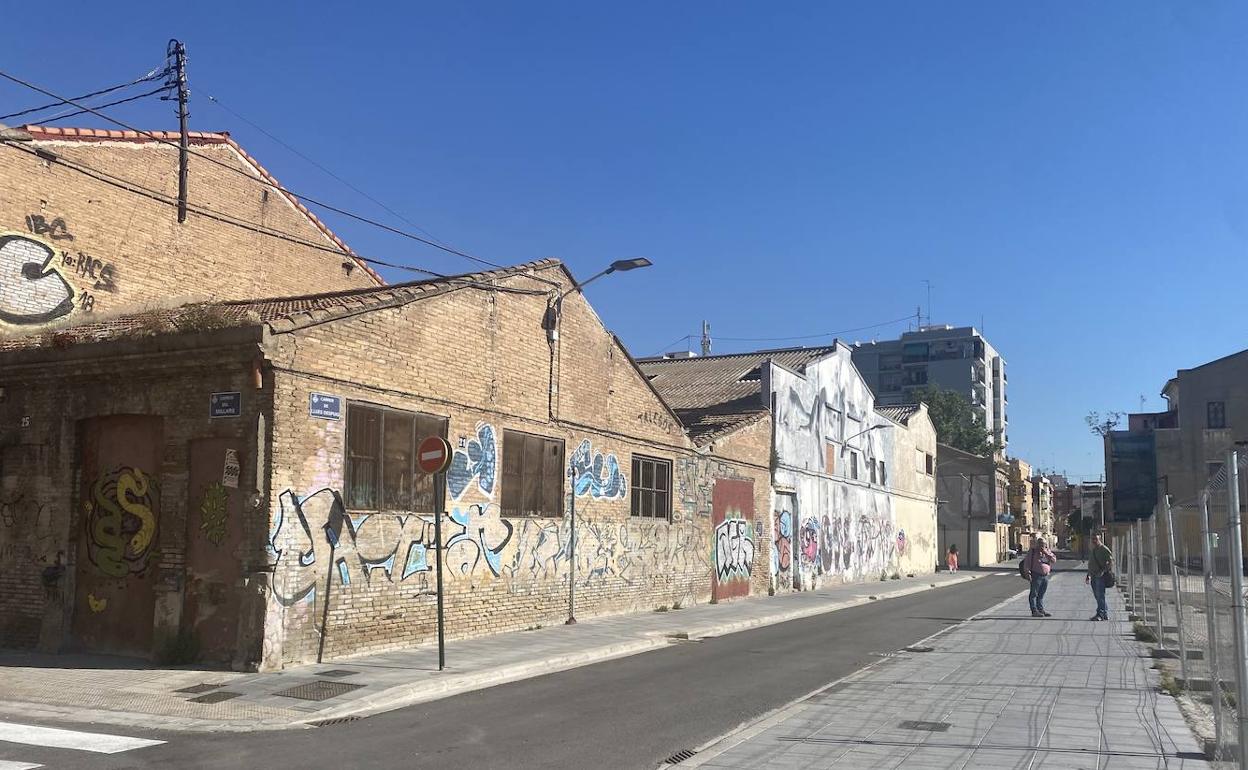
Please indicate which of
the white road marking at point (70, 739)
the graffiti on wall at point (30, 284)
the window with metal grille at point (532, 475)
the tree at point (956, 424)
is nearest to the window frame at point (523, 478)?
the window with metal grille at point (532, 475)

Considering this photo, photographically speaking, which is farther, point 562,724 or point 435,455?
point 435,455

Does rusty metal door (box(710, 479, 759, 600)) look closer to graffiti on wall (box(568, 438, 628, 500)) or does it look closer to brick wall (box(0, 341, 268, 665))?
graffiti on wall (box(568, 438, 628, 500))

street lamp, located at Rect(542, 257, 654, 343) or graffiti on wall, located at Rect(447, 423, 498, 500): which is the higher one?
street lamp, located at Rect(542, 257, 654, 343)

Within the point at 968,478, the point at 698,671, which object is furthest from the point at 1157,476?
the point at 698,671

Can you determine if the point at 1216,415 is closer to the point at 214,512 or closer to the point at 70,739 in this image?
the point at 214,512

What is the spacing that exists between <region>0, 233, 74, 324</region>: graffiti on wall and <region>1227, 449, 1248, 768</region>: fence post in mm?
17228

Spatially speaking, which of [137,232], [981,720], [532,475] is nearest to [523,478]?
[532,475]

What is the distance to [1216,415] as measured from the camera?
62.5 metres

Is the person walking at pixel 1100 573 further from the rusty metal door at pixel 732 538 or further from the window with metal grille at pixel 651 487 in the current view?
the window with metal grille at pixel 651 487

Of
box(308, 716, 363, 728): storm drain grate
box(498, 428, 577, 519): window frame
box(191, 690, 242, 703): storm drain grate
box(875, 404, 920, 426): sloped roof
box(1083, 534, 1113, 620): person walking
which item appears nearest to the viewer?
box(308, 716, 363, 728): storm drain grate

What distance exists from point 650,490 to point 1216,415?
55290 mm

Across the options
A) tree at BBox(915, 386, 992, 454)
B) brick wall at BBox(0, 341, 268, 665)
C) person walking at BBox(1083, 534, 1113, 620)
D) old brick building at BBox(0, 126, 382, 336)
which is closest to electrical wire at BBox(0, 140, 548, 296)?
old brick building at BBox(0, 126, 382, 336)

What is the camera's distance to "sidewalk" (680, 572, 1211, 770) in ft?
24.5

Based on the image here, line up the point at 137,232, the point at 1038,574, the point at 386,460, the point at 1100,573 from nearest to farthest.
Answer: the point at 386,460 < the point at 137,232 < the point at 1100,573 < the point at 1038,574
